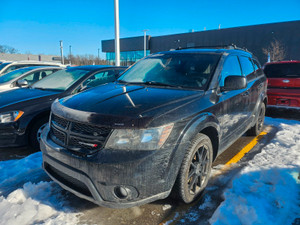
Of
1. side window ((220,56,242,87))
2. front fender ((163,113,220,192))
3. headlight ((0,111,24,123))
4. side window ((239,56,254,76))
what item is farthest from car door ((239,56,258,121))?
headlight ((0,111,24,123))

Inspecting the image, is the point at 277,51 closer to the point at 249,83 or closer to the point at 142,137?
the point at 249,83

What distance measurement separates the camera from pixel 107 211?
7.93 ft

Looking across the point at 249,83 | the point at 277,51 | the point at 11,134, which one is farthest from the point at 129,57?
the point at 11,134

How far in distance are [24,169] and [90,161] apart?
6.31 ft

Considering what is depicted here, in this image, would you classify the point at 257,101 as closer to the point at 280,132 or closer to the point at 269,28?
the point at 280,132

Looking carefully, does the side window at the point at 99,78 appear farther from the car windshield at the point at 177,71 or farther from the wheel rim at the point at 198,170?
the wheel rim at the point at 198,170

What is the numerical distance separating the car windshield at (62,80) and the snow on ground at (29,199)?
5.44ft

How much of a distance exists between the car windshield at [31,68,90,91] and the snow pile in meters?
Result: 3.44

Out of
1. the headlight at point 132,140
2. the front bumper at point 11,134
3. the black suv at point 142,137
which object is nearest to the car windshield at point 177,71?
the black suv at point 142,137

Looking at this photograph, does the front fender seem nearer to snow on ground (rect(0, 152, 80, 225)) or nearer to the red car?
snow on ground (rect(0, 152, 80, 225))

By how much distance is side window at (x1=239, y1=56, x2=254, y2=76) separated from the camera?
3.96 metres

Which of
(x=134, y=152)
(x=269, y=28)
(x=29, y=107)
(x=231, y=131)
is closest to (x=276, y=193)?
(x=231, y=131)

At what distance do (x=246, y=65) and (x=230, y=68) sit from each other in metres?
0.97

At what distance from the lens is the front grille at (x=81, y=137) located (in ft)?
6.40
